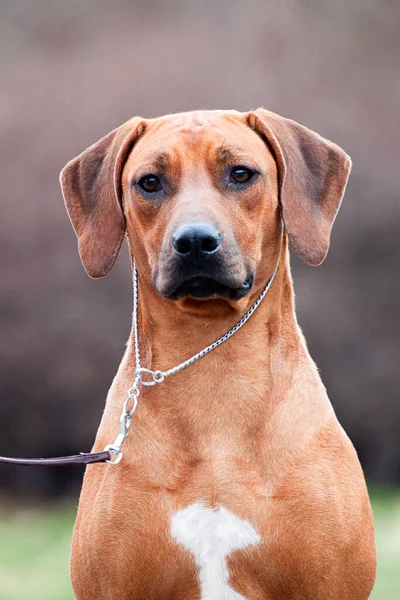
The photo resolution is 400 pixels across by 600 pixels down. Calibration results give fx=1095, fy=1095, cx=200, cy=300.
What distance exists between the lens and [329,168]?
408 cm

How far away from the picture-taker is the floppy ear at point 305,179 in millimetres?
3855

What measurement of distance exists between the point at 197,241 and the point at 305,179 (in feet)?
2.08

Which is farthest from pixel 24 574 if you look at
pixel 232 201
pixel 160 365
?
pixel 232 201

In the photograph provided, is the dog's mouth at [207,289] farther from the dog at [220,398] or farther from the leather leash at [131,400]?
the leather leash at [131,400]

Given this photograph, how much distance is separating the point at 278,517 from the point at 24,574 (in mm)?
4264

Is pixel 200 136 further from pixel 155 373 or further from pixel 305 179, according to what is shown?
pixel 155 373

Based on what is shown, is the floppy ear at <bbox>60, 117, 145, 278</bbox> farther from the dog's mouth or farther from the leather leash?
the dog's mouth

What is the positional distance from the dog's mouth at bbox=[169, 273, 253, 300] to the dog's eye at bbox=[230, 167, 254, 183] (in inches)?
13.4

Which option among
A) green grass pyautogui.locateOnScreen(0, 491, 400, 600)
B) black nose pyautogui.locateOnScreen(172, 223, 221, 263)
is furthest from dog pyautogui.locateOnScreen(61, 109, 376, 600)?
green grass pyautogui.locateOnScreen(0, 491, 400, 600)

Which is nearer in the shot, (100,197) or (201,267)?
(201,267)

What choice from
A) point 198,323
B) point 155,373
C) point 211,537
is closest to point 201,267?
point 198,323

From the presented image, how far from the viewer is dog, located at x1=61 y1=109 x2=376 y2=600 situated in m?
3.64

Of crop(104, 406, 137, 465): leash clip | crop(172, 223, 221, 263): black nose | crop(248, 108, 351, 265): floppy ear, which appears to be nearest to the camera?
crop(172, 223, 221, 263): black nose

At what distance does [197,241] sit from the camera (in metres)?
3.53
